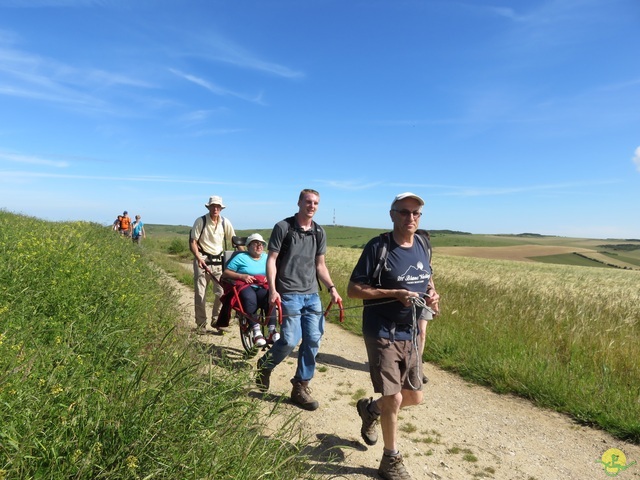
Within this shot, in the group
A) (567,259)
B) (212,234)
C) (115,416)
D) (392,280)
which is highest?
(212,234)

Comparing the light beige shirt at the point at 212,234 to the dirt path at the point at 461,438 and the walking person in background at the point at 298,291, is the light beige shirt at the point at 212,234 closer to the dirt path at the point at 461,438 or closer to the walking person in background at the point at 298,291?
the dirt path at the point at 461,438

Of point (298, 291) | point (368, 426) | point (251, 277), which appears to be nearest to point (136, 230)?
point (251, 277)

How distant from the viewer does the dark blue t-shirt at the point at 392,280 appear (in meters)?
3.30

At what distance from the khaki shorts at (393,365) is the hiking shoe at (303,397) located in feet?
4.41

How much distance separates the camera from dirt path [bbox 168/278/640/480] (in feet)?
11.4

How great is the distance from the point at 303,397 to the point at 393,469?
1482 mm

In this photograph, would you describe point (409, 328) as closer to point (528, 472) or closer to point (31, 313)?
point (528, 472)

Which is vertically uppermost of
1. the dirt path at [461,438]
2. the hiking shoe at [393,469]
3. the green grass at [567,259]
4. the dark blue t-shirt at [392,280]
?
the dark blue t-shirt at [392,280]

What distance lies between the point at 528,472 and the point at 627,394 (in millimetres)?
1923

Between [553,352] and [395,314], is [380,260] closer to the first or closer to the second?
[395,314]

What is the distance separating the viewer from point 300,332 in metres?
4.56

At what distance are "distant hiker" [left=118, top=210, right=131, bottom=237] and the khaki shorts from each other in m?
19.3

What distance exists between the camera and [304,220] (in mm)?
4656

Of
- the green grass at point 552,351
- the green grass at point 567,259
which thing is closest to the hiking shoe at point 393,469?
the green grass at point 552,351
